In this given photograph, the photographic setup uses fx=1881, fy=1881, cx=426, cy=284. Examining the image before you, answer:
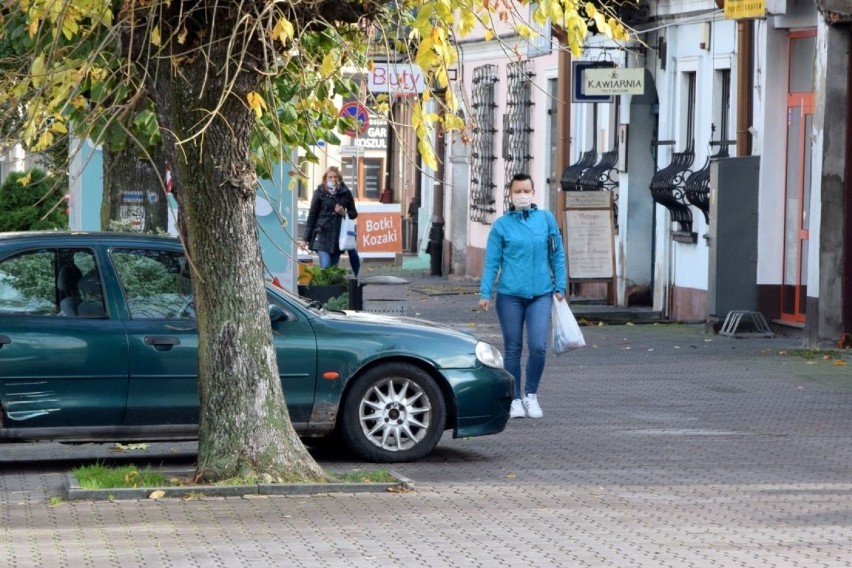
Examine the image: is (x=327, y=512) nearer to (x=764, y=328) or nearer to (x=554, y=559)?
(x=554, y=559)

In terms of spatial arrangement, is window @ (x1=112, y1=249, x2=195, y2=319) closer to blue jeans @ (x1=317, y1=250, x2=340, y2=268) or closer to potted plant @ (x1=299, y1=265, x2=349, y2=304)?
potted plant @ (x1=299, y1=265, x2=349, y2=304)

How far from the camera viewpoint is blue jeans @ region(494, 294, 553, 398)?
1341 cm

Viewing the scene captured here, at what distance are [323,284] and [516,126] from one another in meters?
13.2

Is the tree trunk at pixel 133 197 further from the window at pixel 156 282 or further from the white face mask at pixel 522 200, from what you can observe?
the window at pixel 156 282

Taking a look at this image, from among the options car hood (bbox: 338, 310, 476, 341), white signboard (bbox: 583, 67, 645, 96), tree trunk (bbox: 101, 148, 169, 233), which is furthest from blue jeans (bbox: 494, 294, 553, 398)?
white signboard (bbox: 583, 67, 645, 96)

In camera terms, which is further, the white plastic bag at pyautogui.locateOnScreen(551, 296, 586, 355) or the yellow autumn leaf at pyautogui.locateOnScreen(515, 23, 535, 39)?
the white plastic bag at pyautogui.locateOnScreen(551, 296, 586, 355)

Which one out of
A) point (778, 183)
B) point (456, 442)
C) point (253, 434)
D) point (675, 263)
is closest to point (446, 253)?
point (675, 263)

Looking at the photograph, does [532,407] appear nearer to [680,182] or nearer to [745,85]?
[745,85]

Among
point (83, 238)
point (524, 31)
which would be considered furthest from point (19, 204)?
point (524, 31)

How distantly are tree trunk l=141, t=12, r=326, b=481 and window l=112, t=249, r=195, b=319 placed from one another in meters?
1.03

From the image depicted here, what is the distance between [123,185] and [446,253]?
18.8 metres

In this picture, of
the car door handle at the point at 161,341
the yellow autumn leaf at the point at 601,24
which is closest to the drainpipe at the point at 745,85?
the car door handle at the point at 161,341

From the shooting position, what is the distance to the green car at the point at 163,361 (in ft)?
35.2

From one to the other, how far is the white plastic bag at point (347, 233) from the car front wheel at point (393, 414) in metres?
15.9
